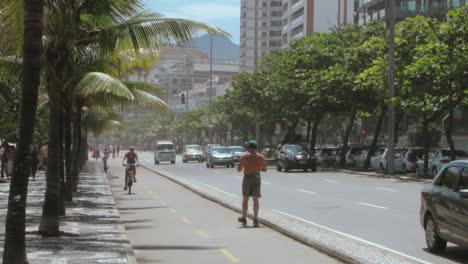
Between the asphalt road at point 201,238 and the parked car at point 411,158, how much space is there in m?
21.6

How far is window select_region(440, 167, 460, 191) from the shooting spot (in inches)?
421

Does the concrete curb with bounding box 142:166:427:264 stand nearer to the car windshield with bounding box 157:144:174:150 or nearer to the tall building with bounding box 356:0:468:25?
the car windshield with bounding box 157:144:174:150

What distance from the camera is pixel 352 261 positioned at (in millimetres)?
10125

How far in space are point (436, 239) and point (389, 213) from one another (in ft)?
21.2

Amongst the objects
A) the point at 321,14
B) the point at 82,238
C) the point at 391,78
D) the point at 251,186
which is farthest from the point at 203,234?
the point at 321,14

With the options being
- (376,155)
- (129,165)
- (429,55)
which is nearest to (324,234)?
(129,165)

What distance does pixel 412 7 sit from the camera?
69.8m

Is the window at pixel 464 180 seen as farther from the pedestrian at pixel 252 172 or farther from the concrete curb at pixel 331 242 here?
the pedestrian at pixel 252 172

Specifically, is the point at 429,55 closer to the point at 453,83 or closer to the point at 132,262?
the point at 453,83

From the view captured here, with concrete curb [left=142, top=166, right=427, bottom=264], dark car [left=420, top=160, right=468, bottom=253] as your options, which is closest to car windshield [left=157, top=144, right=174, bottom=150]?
concrete curb [left=142, top=166, right=427, bottom=264]

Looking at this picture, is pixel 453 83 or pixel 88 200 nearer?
pixel 88 200

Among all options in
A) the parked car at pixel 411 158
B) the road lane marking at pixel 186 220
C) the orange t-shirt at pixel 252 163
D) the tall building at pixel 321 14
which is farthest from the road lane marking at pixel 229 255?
the tall building at pixel 321 14

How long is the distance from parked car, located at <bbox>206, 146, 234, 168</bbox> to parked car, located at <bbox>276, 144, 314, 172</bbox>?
9368 millimetres

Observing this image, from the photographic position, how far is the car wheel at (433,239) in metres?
11.0
